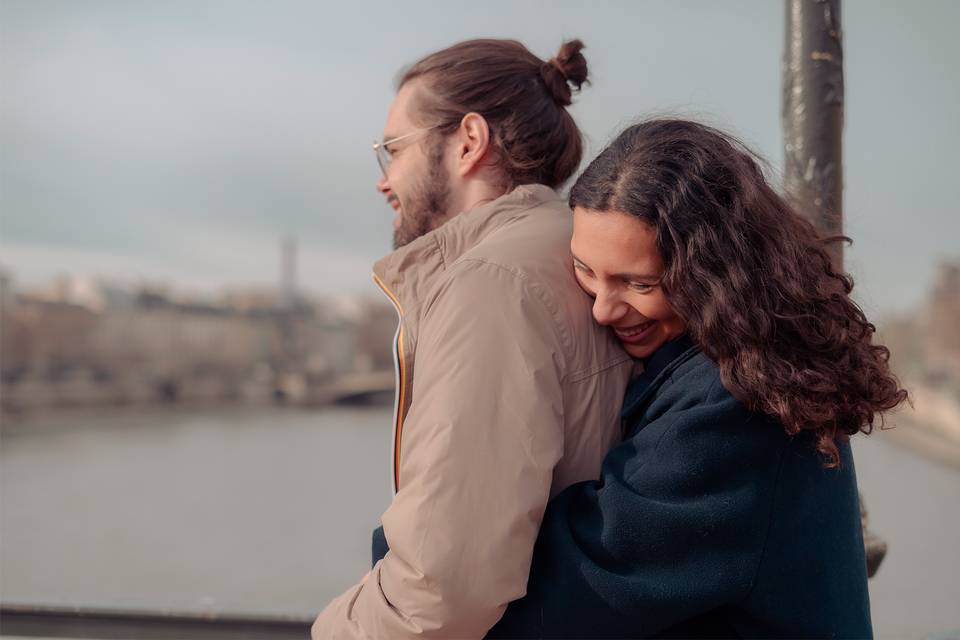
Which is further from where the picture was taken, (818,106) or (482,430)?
(818,106)

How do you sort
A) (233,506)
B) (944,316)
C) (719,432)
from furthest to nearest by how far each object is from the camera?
(944,316) < (233,506) < (719,432)

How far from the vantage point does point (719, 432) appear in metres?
0.76

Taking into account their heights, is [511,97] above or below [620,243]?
above

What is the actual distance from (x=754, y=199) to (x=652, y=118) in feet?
0.46

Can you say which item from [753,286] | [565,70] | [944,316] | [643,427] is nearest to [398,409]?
[643,427]

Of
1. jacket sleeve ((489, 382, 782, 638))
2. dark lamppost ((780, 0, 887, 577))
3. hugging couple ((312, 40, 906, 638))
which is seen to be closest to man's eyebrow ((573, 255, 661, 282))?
hugging couple ((312, 40, 906, 638))

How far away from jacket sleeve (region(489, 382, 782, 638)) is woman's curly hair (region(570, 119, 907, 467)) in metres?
0.04

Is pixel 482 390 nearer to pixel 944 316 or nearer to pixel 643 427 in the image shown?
pixel 643 427

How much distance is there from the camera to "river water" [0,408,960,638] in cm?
957

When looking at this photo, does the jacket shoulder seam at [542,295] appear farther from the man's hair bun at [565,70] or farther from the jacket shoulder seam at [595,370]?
the man's hair bun at [565,70]

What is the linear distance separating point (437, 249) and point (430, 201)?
154 millimetres

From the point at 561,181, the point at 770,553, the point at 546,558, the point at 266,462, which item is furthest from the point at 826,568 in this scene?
the point at 266,462

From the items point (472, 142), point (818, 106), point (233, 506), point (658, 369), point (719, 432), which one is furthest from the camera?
point (233, 506)

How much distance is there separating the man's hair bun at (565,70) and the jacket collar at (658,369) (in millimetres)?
374
